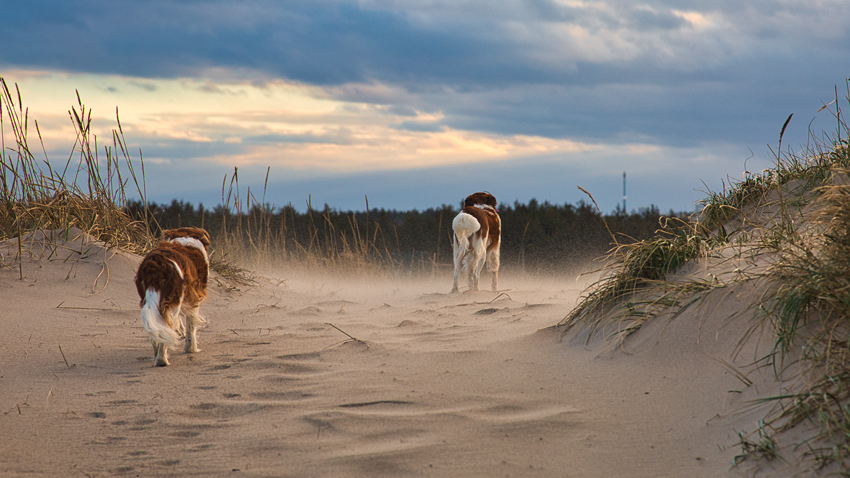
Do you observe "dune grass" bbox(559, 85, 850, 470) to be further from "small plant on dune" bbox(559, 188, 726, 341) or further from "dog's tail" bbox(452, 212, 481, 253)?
"dog's tail" bbox(452, 212, 481, 253)

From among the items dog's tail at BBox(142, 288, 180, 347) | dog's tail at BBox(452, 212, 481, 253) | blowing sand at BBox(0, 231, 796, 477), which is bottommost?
blowing sand at BBox(0, 231, 796, 477)

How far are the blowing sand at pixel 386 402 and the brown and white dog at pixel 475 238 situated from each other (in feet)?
9.98

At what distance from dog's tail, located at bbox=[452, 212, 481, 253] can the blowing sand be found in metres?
2.98

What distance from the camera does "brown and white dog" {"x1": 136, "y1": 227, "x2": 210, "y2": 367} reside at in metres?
4.05

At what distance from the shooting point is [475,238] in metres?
8.59

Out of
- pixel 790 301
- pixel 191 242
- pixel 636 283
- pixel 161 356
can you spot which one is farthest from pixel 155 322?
pixel 790 301

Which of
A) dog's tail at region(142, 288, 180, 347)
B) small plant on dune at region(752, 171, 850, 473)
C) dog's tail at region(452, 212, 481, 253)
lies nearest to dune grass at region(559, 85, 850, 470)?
small plant on dune at region(752, 171, 850, 473)

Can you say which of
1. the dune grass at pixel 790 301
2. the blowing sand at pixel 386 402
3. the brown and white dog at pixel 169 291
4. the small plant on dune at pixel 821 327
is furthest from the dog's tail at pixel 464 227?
the small plant on dune at pixel 821 327

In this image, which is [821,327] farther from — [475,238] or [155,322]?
[475,238]

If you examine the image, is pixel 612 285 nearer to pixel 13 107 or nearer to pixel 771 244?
pixel 771 244

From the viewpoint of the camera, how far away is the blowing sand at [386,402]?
259cm

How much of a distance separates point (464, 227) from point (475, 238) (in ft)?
1.25

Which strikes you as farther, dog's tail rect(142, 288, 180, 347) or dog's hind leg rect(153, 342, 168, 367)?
dog's hind leg rect(153, 342, 168, 367)

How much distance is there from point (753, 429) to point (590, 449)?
0.68m
